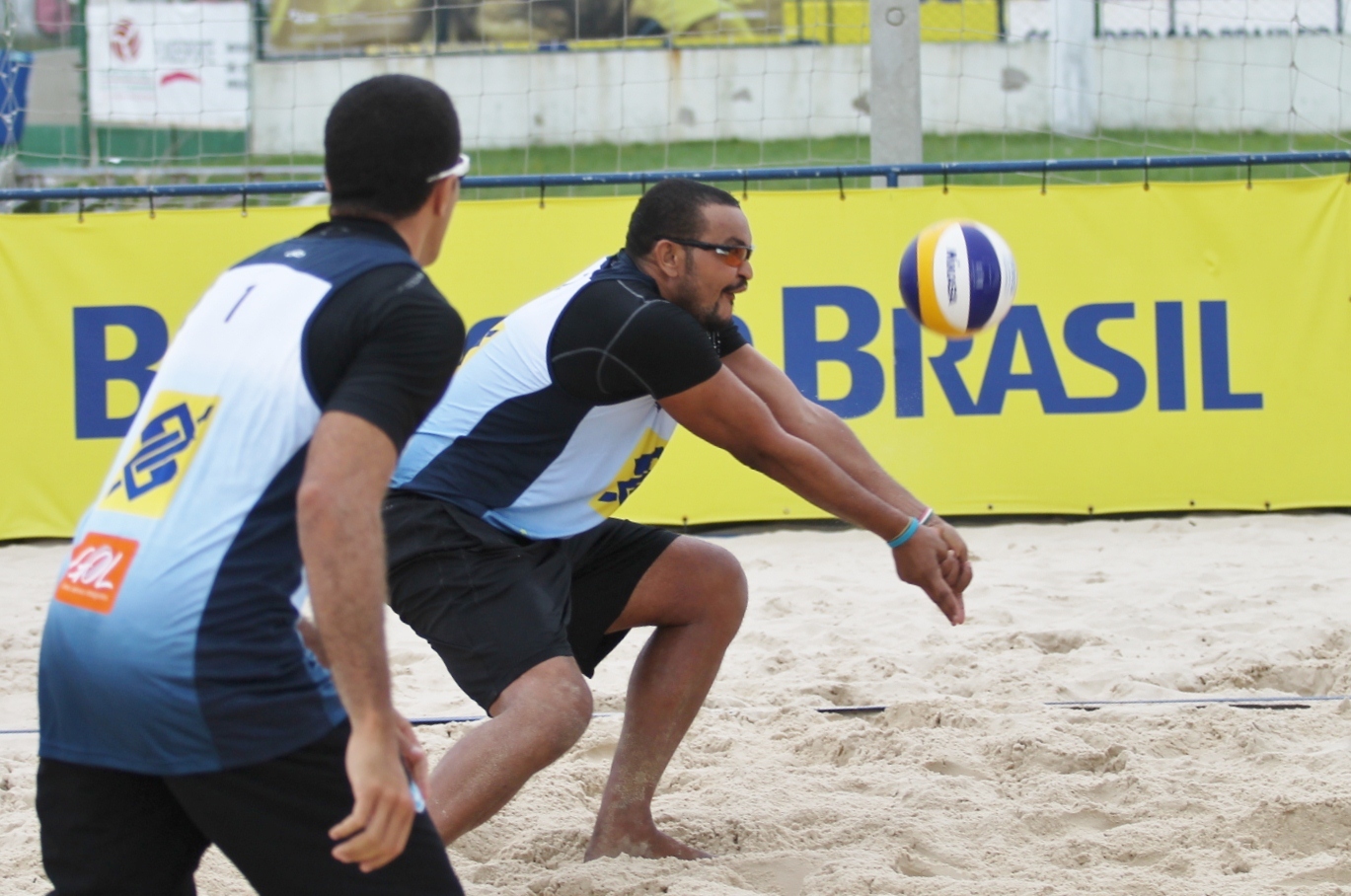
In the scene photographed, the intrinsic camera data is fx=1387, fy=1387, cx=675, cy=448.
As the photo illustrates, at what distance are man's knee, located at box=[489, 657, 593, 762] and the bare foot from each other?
20.9 inches

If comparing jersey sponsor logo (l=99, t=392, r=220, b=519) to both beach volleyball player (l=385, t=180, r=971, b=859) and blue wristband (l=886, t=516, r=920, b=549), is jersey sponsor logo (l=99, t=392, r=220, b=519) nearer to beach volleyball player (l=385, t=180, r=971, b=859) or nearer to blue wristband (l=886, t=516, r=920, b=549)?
beach volleyball player (l=385, t=180, r=971, b=859)

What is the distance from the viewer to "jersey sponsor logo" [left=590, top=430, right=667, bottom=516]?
3.07m

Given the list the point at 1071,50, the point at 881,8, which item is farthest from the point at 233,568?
the point at 1071,50

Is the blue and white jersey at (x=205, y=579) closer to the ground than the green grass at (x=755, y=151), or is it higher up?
closer to the ground

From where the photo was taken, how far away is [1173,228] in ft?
21.7

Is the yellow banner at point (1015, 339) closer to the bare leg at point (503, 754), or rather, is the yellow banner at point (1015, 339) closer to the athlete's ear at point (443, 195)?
the bare leg at point (503, 754)

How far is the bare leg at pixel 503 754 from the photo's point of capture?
2.60 metres

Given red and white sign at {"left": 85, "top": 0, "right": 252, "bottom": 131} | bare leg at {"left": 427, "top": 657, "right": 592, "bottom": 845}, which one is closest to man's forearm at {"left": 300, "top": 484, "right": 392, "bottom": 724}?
bare leg at {"left": 427, "top": 657, "right": 592, "bottom": 845}

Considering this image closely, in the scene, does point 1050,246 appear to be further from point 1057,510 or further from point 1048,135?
point 1048,135

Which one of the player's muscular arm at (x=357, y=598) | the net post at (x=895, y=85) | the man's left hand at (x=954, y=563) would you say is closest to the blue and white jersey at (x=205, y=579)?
the player's muscular arm at (x=357, y=598)

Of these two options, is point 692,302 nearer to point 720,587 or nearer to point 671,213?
point 671,213

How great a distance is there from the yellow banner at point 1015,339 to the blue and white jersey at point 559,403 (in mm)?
3610

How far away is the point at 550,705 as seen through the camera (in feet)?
8.68

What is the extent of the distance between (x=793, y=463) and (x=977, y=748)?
4.17ft
